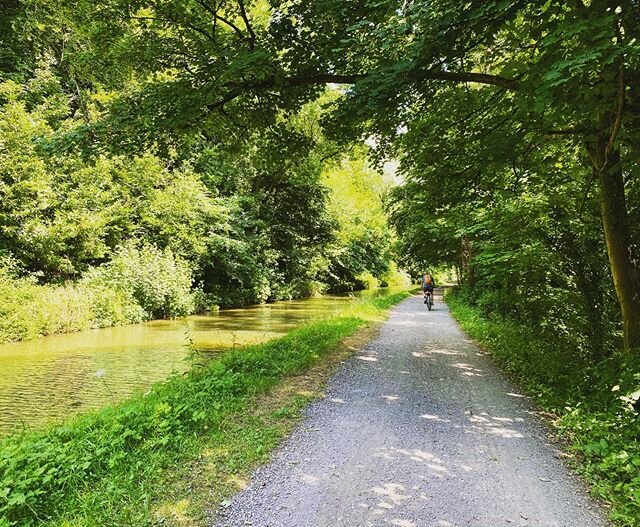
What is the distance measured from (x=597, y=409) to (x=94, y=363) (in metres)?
10.1

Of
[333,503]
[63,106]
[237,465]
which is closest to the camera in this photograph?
[333,503]

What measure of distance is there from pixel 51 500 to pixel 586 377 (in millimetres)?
6425

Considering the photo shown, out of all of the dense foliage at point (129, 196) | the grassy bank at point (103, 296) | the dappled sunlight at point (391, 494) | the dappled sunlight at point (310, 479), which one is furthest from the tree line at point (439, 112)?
the grassy bank at point (103, 296)

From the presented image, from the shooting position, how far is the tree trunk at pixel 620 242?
5.87 metres

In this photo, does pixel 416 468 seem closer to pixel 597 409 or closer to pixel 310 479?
pixel 310 479

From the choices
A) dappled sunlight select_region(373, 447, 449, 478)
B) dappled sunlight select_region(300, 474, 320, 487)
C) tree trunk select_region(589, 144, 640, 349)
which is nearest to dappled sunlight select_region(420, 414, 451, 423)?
dappled sunlight select_region(373, 447, 449, 478)

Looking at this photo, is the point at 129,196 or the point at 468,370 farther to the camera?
the point at 129,196

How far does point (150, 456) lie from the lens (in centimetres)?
420

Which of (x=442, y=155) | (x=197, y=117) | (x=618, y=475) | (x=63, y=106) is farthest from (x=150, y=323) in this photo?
(x=618, y=475)

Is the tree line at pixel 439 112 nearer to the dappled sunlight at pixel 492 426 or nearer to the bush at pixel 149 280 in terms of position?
the dappled sunlight at pixel 492 426

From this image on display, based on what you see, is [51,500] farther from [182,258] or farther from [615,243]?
[182,258]

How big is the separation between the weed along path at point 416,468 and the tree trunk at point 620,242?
1.85 m

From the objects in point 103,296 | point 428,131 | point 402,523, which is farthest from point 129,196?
point 402,523

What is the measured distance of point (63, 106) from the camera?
17.1 metres
